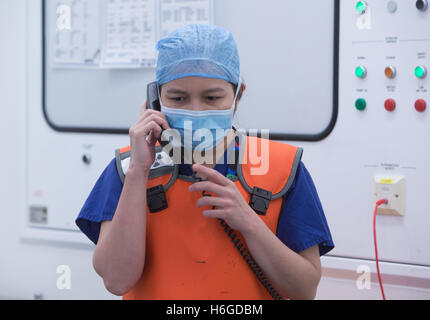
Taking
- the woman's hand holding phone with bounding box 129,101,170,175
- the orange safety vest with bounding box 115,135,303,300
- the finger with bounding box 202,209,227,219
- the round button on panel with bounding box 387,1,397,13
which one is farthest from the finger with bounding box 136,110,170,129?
the round button on panel with bounding box 387,1,397,13

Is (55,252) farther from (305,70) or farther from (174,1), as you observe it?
(305,70)

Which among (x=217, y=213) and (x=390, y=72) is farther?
(x=390, y=72)

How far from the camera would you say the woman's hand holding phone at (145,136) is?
1.05 meters

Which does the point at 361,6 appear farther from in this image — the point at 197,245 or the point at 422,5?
the point at 197,245

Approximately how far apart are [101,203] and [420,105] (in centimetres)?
92

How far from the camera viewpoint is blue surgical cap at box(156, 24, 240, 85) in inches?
41.2

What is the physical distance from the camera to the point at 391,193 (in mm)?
1446

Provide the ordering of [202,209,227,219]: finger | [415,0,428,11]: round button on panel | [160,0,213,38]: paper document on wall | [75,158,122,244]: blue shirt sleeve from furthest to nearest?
[160,0,213,38]: paper document on wall → [415,0,428,11]: round button on panel → [75,158,122,244]: blue shirt sleeve → [202,209,227,219]: finger

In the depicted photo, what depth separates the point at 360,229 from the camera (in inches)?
59.7

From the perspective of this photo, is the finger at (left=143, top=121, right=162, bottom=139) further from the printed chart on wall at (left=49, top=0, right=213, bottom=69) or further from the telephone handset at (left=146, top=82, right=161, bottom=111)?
the printed chart on wall at (left=49, top=0, right=213, bottom=69)

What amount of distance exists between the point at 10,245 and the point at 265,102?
1.21 m

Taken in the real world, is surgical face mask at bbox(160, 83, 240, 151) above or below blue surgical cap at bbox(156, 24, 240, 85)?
below

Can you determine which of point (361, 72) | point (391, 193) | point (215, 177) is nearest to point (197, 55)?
point (215, 177)

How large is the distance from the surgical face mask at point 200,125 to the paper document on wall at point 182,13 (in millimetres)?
675
